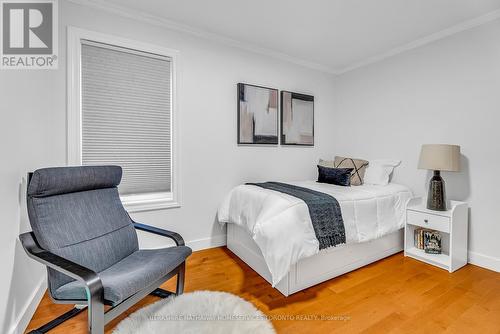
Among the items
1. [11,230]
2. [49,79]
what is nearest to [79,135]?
[49,79]

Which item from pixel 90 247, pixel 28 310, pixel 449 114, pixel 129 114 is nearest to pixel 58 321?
pixel 28 310

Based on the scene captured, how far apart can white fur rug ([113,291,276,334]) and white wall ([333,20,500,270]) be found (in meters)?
2.51

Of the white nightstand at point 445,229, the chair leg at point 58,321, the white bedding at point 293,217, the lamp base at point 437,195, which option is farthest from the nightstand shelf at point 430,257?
the chair leg at point 58,321

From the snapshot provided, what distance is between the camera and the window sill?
251 cm

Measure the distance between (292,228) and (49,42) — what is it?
2569mm

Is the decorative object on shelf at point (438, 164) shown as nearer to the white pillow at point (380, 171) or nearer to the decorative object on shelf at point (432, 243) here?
the decorative object on shelf at point (432, 243)

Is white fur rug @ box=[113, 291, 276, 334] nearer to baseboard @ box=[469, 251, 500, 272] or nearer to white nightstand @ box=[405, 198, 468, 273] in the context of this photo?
white nightstand @ box=[405, 198, 468, 273]

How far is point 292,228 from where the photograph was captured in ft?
6.21

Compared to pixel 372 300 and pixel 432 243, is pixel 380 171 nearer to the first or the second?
pixel 432 243

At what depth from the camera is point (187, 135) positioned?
277 centimetres

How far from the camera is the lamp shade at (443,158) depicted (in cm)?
242

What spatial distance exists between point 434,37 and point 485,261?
2499 millimetres

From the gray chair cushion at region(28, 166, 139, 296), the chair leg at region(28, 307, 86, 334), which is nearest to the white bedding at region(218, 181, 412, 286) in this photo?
the gray chair cushion at region(28, 166, 139, 296)

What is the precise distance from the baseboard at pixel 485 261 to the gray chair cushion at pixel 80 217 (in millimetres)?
3327
